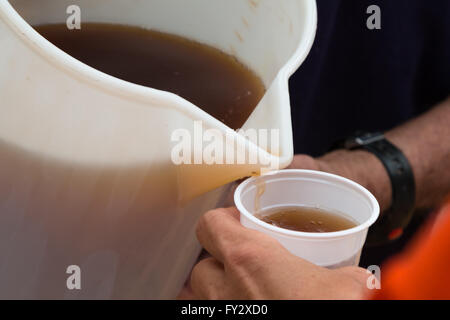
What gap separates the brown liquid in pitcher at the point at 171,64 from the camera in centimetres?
73

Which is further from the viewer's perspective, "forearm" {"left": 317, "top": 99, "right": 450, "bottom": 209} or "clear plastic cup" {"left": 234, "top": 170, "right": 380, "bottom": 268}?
"forearm" {"left": 317, "top": 99, "right": 450, "bottom": 209}

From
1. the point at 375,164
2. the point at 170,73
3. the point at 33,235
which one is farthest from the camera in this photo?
the point at 375,164

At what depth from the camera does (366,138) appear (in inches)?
45.9

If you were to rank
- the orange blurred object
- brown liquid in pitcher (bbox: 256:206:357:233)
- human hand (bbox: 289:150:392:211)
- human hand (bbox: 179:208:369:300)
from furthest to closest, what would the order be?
1. human hand (bbox: 289:150:392:211)
2. brown liquid in pitcher (bbox: 256:206:357:233)
3. human hand (bbox: 179:208:369:300)
4. the orange blurred object

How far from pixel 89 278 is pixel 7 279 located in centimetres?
9

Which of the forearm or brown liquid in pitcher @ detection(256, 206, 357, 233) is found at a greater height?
brown liquid in pitcher @ detection(256, 206, 357, 233)

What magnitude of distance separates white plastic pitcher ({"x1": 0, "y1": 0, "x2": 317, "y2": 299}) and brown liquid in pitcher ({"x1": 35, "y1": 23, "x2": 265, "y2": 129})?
3 centimetres

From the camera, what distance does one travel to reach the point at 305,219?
2.13 ft

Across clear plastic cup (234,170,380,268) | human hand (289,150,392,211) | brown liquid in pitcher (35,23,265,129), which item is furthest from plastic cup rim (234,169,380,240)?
human hand (289,150,392,211)

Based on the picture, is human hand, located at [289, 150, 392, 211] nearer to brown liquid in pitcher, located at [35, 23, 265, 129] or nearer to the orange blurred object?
brown liquid in pitcher, located at [35, 23, 265, 129]

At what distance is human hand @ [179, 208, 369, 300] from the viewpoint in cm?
49

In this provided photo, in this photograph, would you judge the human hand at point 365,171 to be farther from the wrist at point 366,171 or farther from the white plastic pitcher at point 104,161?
the white plastic pitcher at point 104,161
